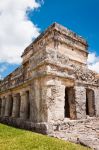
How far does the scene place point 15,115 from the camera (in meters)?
10.8

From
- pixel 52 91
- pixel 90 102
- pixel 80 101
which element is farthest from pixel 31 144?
pixel 90 102

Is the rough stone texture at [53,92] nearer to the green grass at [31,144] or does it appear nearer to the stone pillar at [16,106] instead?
the stone pillar at [16,106]

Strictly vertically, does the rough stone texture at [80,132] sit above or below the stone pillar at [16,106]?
below

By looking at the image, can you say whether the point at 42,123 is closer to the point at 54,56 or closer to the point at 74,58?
the point at 54,56

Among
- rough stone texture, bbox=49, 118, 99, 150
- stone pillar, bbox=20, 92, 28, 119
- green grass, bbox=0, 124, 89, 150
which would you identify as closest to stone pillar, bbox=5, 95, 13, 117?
stone pillar, bbox=20, 92, 28, 119

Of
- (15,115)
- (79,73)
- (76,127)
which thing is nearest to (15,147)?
(76,127)

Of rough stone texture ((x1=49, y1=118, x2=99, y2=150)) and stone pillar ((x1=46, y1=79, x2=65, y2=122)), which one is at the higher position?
stone pillar ((x1=46, y1=79, x2=65, y2=122))

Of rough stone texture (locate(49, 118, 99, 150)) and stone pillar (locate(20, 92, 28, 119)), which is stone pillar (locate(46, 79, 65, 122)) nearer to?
rough stone texture (locate(49, 118, 99, 150))

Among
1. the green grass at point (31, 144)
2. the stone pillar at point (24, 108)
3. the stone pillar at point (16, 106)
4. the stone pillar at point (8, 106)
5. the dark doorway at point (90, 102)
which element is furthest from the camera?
the stone pillar at point (8, 106)

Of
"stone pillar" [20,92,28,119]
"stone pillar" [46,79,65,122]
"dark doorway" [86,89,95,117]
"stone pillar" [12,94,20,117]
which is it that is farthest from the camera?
"stone pillar" [12,94,20,117]

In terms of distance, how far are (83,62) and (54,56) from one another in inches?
262

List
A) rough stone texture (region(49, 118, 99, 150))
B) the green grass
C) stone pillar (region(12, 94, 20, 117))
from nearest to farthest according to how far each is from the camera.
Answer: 1. the green grass
2. rough stone texture (region(49, 118, 99, 150))
3. stone pillar (region(12, 94, 20, 117))

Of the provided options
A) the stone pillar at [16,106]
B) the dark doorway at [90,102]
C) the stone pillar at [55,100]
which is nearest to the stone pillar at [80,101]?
the dark doorway at [90,102]

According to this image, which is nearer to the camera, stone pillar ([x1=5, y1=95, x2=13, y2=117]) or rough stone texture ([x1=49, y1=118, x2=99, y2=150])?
rough stone texture ([x1=49, y1=118, x2=99, y2=150])
